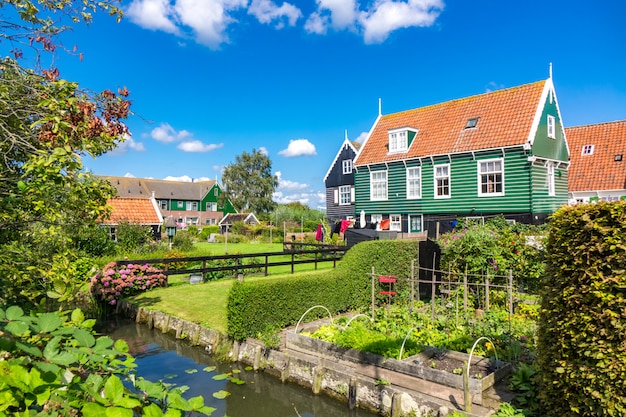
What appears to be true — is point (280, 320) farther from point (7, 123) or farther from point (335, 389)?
point (7, 123)

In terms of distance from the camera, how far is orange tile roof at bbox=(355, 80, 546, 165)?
19.8m

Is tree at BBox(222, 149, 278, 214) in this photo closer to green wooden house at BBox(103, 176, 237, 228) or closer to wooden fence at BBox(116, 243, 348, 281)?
green wooden house at BBox(103, 176, 237, 228)

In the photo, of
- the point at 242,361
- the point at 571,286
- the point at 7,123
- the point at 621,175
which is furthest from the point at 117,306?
the point at 621,175

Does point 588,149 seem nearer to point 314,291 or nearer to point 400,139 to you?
point 400,139

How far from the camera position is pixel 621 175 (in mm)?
23656

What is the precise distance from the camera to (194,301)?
44.7 ft

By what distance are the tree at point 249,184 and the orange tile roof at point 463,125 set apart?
43.0m

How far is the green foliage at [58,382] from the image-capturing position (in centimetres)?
171

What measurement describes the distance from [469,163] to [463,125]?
8.30 feet

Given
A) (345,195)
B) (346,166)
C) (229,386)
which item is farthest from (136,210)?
(229,386)

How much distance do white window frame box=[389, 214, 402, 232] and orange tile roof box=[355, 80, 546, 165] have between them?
3.35m

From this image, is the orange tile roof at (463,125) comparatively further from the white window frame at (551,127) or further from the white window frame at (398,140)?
the white window frame at (551,127)

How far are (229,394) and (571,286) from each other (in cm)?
606

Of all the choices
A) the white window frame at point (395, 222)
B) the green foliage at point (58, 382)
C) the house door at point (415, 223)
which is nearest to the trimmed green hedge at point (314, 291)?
the green foliage at point (58, 382)
